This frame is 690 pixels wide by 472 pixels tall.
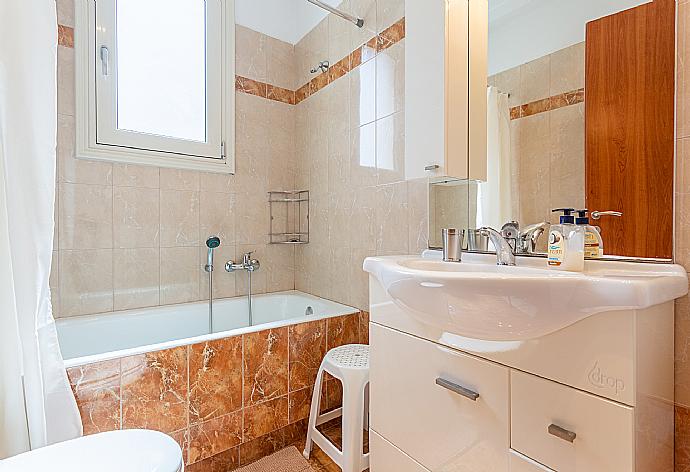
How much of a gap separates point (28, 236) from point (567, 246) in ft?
5.24

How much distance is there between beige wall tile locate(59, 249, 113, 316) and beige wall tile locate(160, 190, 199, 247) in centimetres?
31

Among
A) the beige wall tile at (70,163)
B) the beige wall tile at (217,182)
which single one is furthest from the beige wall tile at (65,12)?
the beige wall tile at (217,182)

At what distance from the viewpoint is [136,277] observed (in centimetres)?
209

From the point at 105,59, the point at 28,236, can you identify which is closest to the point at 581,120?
the point at 28,236

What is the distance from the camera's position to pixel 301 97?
2.61 m

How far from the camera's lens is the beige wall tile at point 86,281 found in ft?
6.19

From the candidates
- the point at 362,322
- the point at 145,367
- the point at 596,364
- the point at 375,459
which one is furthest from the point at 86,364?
the point at 596,364

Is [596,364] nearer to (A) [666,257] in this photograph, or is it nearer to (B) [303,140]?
(A) [666,257]

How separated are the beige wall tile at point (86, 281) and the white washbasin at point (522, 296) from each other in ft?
5.68

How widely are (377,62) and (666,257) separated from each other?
1.48 m

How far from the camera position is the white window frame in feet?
6.23

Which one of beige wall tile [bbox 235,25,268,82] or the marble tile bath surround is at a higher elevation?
beige wall tile [bbox 235,25,268,82]

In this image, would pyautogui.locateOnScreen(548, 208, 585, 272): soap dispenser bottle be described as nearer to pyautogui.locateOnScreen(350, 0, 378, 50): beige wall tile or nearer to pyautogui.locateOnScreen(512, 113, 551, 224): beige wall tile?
pyautogui.locateOnScreen(512, 113, 551, 224): beige wall tile

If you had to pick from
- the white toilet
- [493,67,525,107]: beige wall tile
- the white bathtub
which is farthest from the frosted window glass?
[493,67,525,107]: beige wall tile
